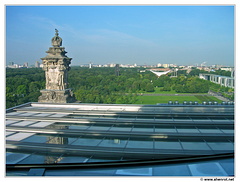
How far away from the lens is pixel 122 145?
436cm

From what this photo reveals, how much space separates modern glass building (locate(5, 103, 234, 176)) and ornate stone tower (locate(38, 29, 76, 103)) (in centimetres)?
452

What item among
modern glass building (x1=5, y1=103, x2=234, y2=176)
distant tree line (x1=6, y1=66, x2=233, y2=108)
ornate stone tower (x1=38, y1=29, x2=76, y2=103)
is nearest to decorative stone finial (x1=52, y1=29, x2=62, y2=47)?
ornate stone tower (x1=38, y1=29, x2=76, y2=103)

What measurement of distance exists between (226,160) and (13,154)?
3.56m

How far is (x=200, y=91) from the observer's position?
66.4 metres

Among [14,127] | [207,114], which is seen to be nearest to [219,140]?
[207,114]

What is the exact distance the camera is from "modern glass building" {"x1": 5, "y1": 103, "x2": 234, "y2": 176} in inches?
138

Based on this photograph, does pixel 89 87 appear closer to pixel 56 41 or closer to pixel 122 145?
pixel 56 41

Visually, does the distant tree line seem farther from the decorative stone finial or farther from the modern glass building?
the modern glass building

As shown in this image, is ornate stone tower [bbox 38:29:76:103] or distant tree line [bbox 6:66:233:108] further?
distant tree line [bbox 6:66:233:108]

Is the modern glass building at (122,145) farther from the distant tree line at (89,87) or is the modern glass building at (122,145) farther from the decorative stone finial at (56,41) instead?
the distant tree line at (89,87)

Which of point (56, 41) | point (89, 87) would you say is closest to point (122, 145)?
point (56, 41)

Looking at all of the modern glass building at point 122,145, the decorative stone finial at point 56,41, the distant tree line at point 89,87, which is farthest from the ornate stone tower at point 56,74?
the distant tree line at point 89,87

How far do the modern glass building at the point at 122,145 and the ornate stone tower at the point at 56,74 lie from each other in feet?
14.8

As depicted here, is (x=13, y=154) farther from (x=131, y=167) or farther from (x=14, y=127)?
(x=131, y=167)
